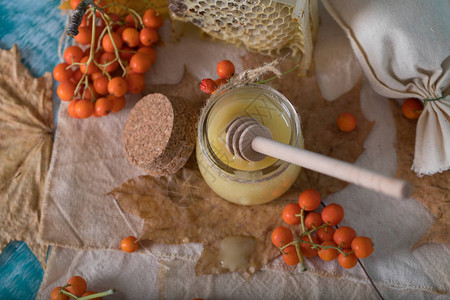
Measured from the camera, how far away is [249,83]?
2.65 feet

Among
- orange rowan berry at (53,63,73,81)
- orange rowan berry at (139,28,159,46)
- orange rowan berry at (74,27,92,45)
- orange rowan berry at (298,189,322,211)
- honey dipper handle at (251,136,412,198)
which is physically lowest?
orange rowan berry at (298,189,322,211)

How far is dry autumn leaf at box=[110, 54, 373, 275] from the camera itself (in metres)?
0.95

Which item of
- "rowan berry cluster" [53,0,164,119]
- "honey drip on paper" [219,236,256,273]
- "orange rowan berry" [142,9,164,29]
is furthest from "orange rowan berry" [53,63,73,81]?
"honey drip on paper" [219,236,256,273]

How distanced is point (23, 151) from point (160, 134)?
40 cm

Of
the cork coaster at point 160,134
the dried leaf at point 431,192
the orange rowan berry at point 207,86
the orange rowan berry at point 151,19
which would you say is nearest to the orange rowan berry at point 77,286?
the cork coaster at point 160,134

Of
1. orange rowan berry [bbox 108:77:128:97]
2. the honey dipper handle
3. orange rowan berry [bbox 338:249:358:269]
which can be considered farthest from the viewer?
orange rowan berry [bbox 108:77:128:97]

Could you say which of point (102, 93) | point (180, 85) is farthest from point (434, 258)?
point (102, 93)

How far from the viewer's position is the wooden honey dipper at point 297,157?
45 centimetres

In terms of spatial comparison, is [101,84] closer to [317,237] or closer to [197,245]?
[197,245]

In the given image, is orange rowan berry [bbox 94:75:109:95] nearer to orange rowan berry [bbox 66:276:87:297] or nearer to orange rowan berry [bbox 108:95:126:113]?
orange rowan berry [bbox 108:95:126:113]

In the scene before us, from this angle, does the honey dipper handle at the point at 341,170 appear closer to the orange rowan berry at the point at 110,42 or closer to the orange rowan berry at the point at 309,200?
the orange rowan berry at the point at 309,200

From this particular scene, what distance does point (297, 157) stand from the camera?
586 millimetres

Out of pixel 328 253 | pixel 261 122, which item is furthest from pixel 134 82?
pixel 328 253

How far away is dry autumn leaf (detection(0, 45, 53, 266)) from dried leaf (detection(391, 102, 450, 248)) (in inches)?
34.2
